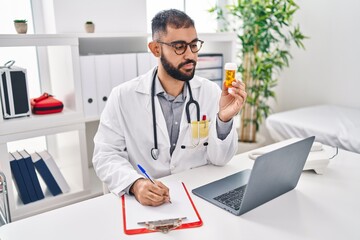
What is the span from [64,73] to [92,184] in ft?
2.49

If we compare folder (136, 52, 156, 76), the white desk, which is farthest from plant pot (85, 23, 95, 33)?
the white desk

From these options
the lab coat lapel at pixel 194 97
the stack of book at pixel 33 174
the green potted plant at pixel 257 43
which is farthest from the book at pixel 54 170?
the green potted plant at pixel 257 43

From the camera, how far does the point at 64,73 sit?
197 centimetres

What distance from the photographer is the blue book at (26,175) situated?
182 cm

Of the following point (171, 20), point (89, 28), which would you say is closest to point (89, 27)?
point (89, 28)

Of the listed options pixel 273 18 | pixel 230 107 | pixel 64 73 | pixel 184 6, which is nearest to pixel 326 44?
pixel 273 18

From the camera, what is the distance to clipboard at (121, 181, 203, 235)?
91 cm

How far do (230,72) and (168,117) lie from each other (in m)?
0.42

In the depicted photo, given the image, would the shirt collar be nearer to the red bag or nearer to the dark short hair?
the dark short hair

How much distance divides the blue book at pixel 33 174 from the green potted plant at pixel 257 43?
1.77 m

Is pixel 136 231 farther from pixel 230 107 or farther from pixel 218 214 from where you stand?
pixel 230 107

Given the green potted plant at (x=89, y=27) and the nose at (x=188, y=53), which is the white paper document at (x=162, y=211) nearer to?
the nose at (x=188, y=53)

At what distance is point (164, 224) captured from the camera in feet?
3.02

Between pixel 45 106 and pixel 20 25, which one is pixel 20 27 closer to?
pixel 20 25
